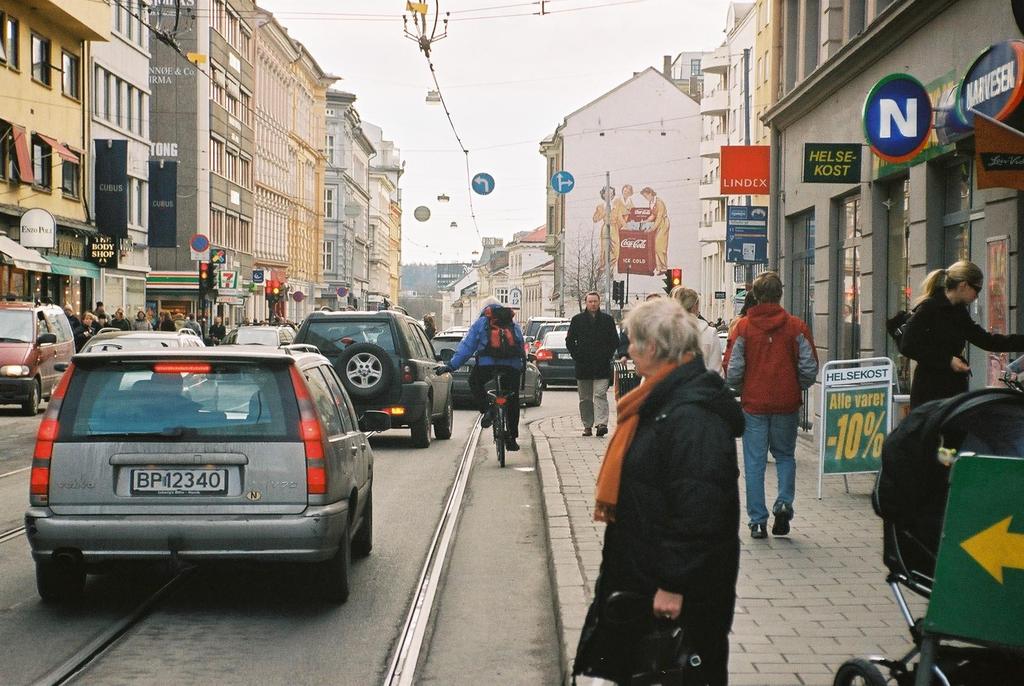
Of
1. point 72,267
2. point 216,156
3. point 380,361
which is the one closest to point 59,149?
point 72,267

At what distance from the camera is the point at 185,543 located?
7008mm

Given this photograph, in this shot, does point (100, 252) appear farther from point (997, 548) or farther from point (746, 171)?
point (997, 548)

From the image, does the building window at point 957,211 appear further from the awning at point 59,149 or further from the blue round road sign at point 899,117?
the awning at point 59,149

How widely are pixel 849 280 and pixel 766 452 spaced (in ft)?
31.0

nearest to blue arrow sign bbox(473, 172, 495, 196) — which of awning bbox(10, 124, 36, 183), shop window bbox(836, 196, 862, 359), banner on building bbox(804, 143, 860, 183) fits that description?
awning bbox(10, 124, 36, 183)

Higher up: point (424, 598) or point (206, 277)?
point (206, 277)

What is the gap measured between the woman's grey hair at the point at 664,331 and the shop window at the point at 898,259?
11221 mm

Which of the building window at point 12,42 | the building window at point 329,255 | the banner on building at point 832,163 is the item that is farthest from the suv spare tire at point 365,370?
the building window at point 329,255

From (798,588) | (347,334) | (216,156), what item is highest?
(216,156)

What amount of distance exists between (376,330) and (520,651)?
10.8m

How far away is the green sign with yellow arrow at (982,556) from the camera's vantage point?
3600mm

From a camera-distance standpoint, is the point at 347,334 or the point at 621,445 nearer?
the point at 621,445

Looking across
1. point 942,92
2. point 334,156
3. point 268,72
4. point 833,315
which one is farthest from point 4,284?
point 334,156

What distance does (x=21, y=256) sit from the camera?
114 feet
